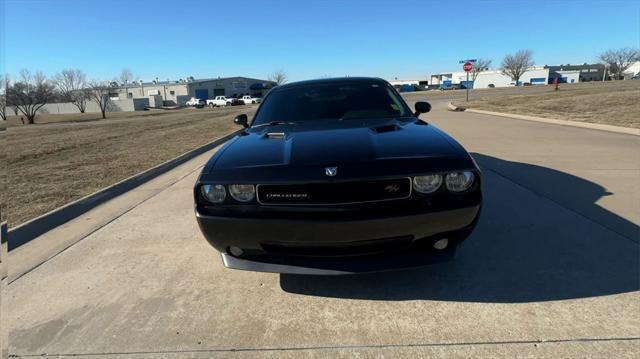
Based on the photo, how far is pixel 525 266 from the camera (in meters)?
3.10

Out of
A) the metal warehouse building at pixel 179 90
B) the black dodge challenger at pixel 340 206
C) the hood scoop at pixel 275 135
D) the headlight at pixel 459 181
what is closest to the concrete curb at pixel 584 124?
the headlight at pixel 459 181

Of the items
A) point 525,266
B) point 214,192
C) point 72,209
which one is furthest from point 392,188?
point 72,209

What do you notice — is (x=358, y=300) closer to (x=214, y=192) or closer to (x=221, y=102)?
(x=214, y=192)

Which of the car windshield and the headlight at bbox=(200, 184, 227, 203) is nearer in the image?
the headlight at bbox=(200, 184, 227, 203)

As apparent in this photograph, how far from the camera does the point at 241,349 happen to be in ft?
7.67

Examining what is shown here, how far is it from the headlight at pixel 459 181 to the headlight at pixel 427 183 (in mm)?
68

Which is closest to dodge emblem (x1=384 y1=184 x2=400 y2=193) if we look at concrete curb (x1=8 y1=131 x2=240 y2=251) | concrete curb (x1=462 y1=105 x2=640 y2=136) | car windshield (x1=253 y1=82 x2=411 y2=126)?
car windshield (x1=253 y1=82 x2=411 y2=126)

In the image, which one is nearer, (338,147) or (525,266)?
(338,147)

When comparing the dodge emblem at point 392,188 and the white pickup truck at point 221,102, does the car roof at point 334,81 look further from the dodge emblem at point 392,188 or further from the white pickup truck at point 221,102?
the white pickup truck at point 221,102

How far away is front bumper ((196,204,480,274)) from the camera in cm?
241

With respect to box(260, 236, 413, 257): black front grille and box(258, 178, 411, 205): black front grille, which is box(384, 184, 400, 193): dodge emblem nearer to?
box(258, 178, 411, 205): black front grille

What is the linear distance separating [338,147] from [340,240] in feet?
2.17

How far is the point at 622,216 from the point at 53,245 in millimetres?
5571

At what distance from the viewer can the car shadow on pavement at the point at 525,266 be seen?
2781 millimetres
